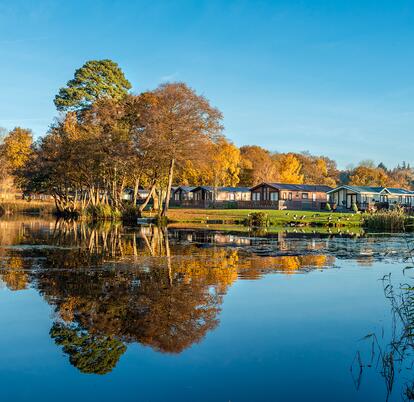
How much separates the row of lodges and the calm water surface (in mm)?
61174

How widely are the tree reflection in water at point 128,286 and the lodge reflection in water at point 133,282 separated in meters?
0.02

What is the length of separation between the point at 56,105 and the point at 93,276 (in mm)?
64027

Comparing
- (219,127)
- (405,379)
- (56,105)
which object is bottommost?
(405,379)

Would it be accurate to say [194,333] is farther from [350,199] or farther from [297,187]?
[297,187]

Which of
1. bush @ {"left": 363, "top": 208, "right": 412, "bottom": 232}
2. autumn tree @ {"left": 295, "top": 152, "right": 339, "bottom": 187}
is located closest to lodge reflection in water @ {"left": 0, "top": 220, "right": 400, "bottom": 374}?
bush @ {"left": 363, "top": 208, "right": 412, "bottom": 232}

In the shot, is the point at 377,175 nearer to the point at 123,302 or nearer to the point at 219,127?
the point at 219,127

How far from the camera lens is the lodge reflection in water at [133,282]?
845 cm

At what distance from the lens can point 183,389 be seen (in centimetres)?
654

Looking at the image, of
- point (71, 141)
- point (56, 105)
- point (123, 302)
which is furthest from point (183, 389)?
point (56, 105)

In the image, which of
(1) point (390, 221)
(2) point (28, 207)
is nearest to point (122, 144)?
(1) point (390, 221)

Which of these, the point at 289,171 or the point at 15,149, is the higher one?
the point at 15,149

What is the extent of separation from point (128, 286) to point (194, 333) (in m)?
4.53

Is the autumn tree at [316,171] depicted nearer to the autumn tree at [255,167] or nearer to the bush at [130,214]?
the autumn tree at [255,167]

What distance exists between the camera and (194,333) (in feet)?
28.8
